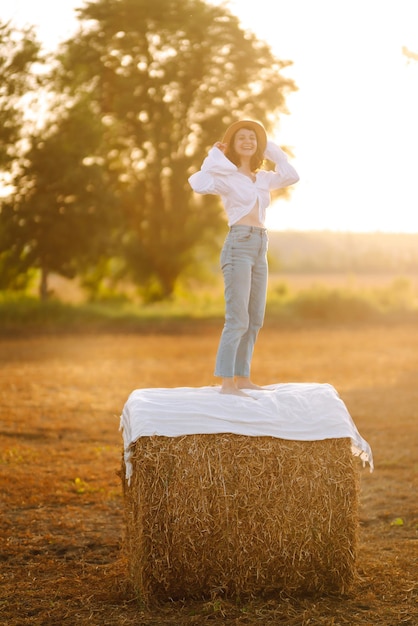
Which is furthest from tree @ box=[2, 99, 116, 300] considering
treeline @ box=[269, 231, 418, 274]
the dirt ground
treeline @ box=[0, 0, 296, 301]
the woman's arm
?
treeline @ box=[269, 231, 418, 274]

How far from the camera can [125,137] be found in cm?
2859

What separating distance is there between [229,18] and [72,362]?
15.1 m

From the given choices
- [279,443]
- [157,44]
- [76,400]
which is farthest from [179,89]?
[279,443]

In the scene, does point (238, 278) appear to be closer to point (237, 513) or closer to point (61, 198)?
point (237, 513)

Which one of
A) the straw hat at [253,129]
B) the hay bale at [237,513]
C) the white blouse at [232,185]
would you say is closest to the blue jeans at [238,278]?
the white blouse at [232,185]

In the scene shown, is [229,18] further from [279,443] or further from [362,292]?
[279,443]

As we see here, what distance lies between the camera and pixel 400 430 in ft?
32.5

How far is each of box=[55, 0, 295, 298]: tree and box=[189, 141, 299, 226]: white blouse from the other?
2093 cm

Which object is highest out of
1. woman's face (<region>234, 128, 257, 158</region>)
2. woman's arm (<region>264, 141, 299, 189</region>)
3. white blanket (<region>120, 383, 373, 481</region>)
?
woman's face (<region>234, 128, 257, 158</region>)

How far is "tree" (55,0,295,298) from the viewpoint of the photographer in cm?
2673

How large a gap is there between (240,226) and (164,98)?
23540mm

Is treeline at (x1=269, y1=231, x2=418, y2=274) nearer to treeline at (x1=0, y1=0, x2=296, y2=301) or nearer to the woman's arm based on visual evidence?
treeline at (x1=0, y1=0, x2=296, y2=301)

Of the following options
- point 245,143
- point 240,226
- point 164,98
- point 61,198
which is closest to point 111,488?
point 240,226

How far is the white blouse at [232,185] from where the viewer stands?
5355mm
